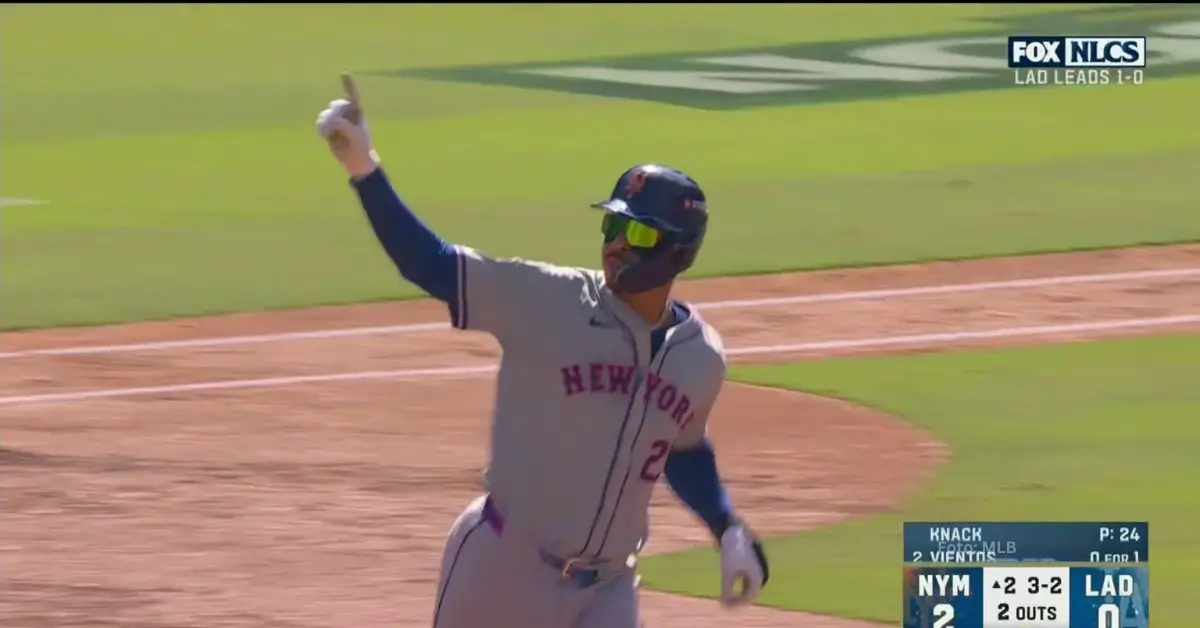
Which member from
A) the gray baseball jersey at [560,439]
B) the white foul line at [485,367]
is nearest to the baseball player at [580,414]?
the gray baseball jersey at [560,439]

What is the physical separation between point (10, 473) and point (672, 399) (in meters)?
5.93

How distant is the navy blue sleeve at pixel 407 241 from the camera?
5.60 m

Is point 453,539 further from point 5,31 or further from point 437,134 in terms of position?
point 5,31

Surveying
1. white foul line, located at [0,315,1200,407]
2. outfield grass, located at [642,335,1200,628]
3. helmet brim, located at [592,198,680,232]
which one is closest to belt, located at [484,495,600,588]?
helmet brim, located at [592,198,680,232]

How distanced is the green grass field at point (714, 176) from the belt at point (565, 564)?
3.05 meters

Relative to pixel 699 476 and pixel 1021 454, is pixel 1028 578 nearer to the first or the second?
pixel 699 476

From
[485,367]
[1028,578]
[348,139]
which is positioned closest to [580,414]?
[348,139]

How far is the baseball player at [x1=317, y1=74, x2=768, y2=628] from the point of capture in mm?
5863

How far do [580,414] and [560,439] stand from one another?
0.25 feet

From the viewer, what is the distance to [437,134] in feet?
80.4

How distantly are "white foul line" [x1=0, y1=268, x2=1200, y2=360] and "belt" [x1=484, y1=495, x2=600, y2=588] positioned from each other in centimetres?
880

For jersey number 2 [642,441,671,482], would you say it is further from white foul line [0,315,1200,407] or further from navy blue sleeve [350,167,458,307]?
white foul line [0,315,1200,407]

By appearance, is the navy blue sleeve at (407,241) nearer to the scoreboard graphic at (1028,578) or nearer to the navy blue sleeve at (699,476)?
the navy blue sleeve at (699,476)

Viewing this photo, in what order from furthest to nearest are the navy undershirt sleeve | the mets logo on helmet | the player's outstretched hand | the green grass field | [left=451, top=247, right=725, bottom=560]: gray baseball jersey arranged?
1. the green grass field
2. the navy undershirt sleeve
3. the mets logo on helmet
4. [left=451, top=247, right=725, bottom=560]: gray baseball jersey
5. the player's outstretched hand
